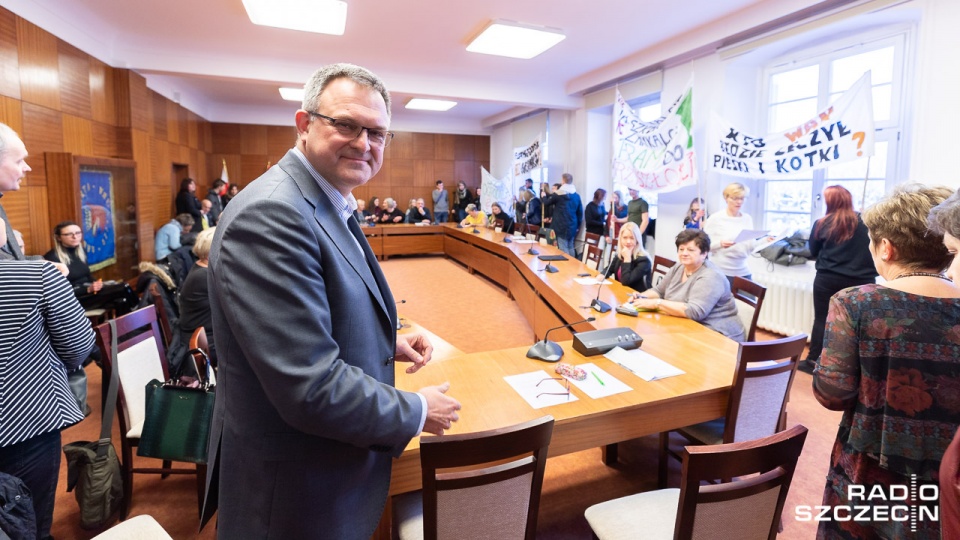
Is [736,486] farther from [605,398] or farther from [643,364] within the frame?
[643,364]

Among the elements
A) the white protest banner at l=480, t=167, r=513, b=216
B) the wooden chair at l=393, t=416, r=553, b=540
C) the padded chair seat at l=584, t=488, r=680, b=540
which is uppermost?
the white protest banner at l=480, t=167, r=513, b=216

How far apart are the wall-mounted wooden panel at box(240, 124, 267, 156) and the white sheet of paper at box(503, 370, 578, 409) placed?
10944 millimetres

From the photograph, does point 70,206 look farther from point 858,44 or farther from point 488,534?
point 858,44

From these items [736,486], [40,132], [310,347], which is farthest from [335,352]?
[40,132]

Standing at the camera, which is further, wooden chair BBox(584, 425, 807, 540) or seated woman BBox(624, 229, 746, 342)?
seated woman BBox(624, 229, 746, 342)

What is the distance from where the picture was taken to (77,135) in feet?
15.5

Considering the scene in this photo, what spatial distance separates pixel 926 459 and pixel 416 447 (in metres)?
1.30

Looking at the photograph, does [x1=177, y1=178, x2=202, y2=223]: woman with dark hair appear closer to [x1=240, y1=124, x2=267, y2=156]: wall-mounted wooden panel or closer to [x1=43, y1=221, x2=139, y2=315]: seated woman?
[x1=43, y1=221, x2=139, y2=315]: seated woman

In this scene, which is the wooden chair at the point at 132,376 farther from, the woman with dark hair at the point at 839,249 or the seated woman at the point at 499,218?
the seated woman at the point at 499,218

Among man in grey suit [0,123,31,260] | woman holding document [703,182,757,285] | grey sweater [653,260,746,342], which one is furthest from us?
woman holding document [703,182,757,285]

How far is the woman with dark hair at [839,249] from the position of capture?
347cm

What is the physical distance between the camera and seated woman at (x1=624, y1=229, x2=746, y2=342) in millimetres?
2822

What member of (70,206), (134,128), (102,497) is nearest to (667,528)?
(102,497)

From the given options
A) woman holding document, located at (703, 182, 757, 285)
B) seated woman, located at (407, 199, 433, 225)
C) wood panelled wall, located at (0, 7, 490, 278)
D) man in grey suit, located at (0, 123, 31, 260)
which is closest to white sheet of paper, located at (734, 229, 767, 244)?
woman holding document, located at (703, 182, 757, 285)
